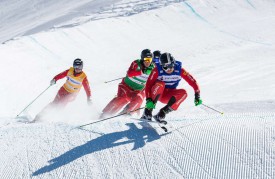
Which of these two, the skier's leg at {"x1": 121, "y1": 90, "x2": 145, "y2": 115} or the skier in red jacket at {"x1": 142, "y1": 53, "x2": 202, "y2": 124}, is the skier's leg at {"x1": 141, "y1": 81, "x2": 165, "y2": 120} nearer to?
the skier in red jacket at {"x1": 142, "y1": 53, "x2": 202, "y2": 124}

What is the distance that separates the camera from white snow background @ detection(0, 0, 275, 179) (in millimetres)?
4812

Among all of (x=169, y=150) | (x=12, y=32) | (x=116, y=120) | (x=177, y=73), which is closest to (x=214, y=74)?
(x=177, y=73)

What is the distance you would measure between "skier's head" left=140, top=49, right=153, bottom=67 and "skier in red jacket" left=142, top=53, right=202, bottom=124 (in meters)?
1.06

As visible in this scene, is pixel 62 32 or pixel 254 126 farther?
pixel 62 32

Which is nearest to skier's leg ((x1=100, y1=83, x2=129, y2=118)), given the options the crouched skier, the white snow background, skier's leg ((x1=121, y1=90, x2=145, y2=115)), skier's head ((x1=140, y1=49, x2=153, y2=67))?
the crouched skier

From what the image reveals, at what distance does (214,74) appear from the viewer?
13.1 m

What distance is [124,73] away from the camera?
13.9 m

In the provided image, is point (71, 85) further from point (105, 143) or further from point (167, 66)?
point (105, 143)

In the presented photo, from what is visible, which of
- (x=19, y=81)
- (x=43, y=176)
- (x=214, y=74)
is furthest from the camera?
(x=214, y=74)

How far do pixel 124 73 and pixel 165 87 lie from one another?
712 centimetres

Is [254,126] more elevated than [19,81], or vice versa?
[254,126]

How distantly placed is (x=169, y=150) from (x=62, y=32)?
12391 mm

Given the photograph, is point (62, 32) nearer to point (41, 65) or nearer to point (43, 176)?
point (41, 65)

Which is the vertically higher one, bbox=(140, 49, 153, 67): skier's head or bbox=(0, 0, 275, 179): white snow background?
bbox=(140, 49, 153, 67): skier's head
